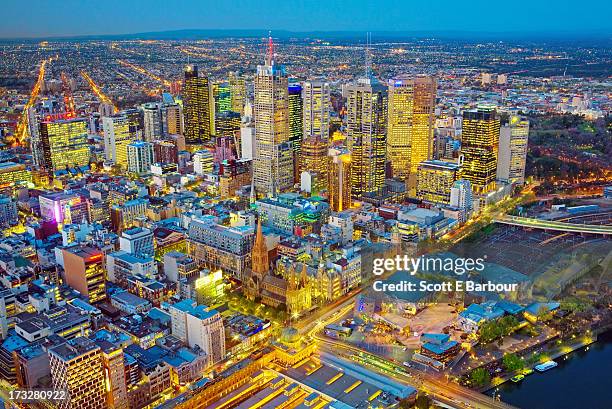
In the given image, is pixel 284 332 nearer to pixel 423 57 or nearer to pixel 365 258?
pixel 365 258

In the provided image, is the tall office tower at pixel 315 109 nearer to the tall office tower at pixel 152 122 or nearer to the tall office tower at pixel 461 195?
the tall office tower at pixel 461 195

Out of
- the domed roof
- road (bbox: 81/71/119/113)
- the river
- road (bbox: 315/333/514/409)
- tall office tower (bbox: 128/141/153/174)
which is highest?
road (bbox: 81/71/119/113)

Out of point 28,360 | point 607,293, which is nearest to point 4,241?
point 28,360

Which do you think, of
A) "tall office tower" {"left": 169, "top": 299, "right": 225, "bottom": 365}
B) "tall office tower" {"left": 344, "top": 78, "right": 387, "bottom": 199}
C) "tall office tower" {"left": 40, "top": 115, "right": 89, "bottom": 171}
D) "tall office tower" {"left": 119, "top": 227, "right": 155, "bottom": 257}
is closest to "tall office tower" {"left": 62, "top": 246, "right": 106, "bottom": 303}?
"tall office tower" {"left": 119, "top": 227, "right": 155, "bottom": 257}

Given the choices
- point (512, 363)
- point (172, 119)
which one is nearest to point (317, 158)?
point (172, 119)

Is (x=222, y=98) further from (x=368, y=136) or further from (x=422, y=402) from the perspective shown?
(x=422, y=402)

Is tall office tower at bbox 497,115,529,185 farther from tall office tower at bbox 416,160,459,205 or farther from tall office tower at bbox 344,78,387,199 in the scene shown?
tall office tower at bbox 344,78,387,199

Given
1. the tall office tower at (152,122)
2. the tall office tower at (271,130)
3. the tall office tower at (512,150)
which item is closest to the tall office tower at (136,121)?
the tall office tower at (152,122)
